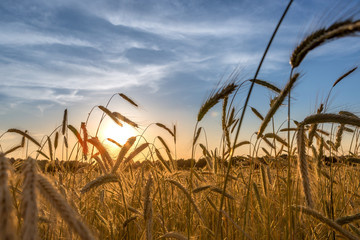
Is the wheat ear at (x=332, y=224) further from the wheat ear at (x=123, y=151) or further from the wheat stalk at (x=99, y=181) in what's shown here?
the wheat ear at (x=123, y=151)

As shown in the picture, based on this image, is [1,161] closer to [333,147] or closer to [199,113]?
[199,113]

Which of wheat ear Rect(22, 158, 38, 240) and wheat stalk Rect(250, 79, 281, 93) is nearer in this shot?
wheat ear Rect(22, 158, 38, 240)

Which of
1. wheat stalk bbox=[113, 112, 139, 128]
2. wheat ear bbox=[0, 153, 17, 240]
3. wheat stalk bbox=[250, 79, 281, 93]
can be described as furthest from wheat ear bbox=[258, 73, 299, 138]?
wheat stalk bbox=[113, 112, 139, 128]

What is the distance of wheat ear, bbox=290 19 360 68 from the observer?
115 cm

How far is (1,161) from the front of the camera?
0.76 m

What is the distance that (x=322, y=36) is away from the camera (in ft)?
4.41

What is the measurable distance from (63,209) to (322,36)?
4.12ft

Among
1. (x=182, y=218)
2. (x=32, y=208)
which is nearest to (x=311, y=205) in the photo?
(x=32, y=208)

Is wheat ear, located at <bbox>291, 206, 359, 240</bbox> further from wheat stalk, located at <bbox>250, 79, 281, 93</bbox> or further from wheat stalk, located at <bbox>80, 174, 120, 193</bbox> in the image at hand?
wheat stalk, located at <bbox>80, 174, 120, 193</bbox>

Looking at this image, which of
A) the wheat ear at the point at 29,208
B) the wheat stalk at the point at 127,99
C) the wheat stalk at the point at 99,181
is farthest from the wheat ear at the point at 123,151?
the wheat ear at the point at 29,208

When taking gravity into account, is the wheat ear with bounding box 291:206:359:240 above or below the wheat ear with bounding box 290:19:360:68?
below

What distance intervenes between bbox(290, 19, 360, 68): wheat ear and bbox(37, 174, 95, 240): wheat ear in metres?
1.13

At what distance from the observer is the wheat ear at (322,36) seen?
3.78 ft

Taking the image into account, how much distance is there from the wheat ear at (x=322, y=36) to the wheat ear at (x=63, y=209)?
1132 mm
